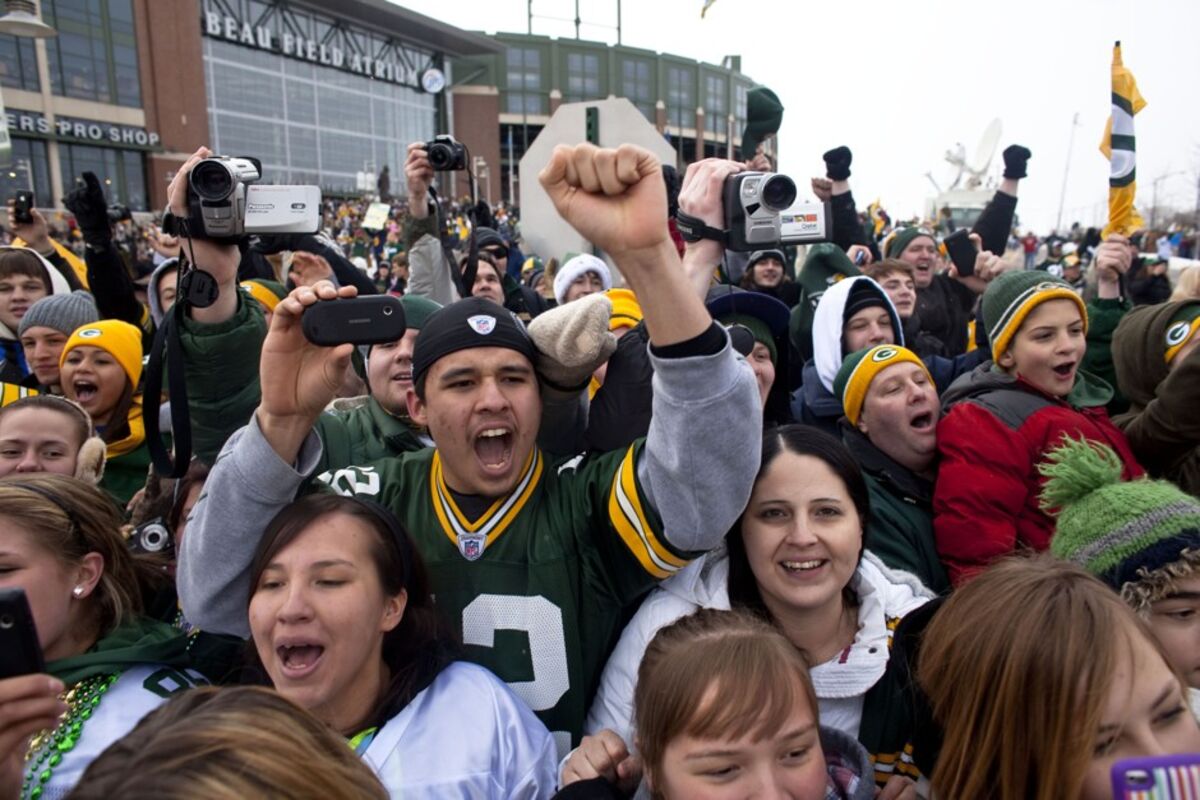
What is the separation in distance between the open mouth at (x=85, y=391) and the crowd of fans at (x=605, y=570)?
82 centimetres

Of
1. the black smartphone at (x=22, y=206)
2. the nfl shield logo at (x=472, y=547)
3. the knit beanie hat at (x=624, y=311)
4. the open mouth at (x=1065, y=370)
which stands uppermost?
the black smartphone at (x=22, y=206)

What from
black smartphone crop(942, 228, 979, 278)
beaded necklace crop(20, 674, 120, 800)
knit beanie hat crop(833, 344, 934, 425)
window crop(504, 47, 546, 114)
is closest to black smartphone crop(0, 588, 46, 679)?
beaded necklace crop(20, 674, 120, 800)

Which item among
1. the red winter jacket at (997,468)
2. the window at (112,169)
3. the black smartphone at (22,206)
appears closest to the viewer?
the red winter jacket at (997,468)

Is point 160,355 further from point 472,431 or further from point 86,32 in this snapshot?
point 86,32

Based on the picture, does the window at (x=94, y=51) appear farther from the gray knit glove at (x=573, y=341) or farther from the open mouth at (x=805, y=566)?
the open mouth at (x=805, y=566)

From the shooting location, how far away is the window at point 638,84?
59750mm

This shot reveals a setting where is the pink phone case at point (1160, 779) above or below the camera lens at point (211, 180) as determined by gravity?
below

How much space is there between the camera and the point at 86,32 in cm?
3128

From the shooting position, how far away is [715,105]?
220 feet

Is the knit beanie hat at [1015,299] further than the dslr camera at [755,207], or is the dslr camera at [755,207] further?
the knit beanie hat at [1015,299]

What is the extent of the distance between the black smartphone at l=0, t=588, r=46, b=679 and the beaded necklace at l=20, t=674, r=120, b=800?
2.40 ft

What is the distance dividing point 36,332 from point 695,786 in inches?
153

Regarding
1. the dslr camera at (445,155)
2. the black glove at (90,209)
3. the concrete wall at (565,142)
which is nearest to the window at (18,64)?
the concrete wall at (565,142)

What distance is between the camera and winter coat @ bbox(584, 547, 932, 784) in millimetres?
1889
